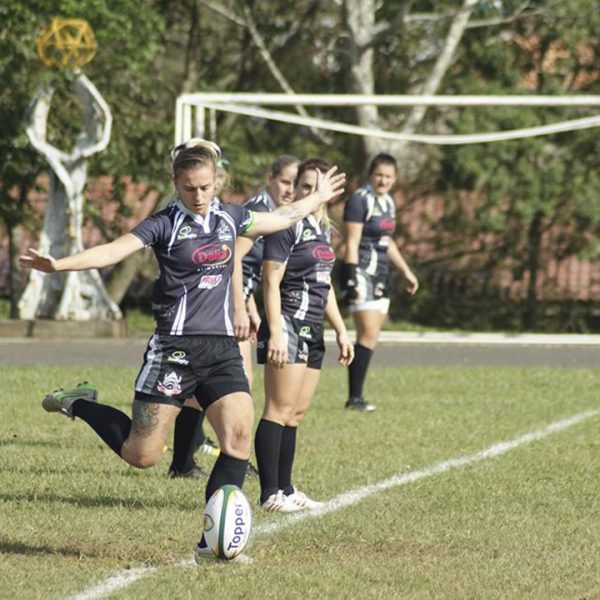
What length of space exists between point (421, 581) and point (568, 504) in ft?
7.51

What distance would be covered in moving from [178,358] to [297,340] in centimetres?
161

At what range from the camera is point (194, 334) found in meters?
6.90

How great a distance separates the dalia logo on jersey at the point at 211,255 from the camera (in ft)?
22.6

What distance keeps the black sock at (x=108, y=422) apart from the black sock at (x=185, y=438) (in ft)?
4.01

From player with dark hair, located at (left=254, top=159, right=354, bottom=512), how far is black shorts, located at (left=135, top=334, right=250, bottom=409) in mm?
1183

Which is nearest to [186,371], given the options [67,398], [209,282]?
[209,282]

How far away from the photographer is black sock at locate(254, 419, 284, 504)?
8234 millimetres

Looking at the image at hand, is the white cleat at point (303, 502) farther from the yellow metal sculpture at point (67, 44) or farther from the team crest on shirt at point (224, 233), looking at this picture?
the yellow metal sculpture at point (67, 44)

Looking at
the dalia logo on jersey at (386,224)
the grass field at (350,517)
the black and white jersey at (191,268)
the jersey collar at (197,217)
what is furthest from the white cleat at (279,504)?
the dalia logo on jersey at (386,224)

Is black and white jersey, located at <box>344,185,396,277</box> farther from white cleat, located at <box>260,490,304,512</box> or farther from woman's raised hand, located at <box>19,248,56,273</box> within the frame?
woman's raised hand, located at <box>19,248,56,273</box>

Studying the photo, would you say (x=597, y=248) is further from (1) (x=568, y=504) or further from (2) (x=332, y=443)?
Answer: (1) (x=568, y=504)

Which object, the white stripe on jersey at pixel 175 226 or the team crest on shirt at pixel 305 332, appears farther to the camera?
the team crest on shirt at pixel 305 332

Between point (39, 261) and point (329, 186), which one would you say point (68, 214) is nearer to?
point (329, 186)

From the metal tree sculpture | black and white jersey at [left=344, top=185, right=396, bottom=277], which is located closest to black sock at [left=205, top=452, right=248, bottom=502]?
black and white jersey at [left=344, top=185, right=396, bottom=277]
